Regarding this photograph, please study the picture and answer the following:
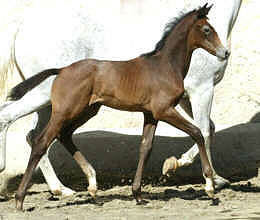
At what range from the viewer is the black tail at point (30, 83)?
22.8 feet

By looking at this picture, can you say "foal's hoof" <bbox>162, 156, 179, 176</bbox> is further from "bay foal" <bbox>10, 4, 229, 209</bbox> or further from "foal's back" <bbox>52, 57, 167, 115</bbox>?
"foal's back" <bbox>52, 57, 167, 115</bbox>

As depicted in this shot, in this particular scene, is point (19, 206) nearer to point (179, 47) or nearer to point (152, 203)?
point (152, 203)

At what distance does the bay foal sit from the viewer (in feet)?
22.2

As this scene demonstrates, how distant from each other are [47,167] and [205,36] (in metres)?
2.16

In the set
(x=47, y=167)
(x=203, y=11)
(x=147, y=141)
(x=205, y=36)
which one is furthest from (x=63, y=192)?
(x=203, y=11)

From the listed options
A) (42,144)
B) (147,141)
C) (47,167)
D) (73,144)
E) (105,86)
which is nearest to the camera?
(42,144)

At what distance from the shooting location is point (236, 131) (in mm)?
8453

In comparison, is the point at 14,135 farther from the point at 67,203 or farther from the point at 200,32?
the point at 200,32

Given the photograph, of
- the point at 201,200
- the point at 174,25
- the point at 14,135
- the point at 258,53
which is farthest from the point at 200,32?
the point at 258,53

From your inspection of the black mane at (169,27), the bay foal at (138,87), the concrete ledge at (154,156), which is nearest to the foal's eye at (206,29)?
the bay foal at (138,87)

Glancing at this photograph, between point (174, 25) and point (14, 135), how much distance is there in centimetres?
243

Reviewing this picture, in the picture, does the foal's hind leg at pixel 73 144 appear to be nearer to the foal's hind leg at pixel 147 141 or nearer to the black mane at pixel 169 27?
the foal's hind leg at pixel 147 141

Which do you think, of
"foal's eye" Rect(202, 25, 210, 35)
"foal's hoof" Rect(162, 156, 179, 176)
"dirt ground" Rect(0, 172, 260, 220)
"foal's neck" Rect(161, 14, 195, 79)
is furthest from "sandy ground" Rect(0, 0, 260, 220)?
"foal's eye" Rect(202, 25, 210, 35)

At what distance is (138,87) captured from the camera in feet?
22.6
